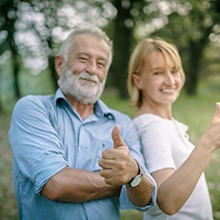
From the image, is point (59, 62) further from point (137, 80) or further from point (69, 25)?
point (69, 25)

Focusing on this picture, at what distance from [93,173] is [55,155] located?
24 centimetres

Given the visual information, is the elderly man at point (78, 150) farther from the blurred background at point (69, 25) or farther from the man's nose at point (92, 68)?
the blurred background at point (69, 25)

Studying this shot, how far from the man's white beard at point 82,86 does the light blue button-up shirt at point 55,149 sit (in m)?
0.13

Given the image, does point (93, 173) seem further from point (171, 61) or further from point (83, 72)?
point (171, 61)

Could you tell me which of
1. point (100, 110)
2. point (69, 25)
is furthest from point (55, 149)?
point (69, 25)

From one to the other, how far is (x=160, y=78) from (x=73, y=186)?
1.04 meters

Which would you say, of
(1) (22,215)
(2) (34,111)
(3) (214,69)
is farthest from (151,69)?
(3) (214,69)

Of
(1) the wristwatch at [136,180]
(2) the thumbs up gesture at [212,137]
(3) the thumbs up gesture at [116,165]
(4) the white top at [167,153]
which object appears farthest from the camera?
(4) the white top at [167,153]

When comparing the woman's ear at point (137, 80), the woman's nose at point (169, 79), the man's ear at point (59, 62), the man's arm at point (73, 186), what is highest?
the man's ear at point (59, 62)

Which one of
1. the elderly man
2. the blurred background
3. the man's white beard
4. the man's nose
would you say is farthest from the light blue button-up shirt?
the blurred background

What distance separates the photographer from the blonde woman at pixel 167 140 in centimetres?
211

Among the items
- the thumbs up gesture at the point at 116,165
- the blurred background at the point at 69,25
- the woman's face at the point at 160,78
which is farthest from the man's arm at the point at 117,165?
the blurred background at the point at 69,25

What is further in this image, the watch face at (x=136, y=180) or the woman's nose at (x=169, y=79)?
the woman's nose at (x=169, y=79)

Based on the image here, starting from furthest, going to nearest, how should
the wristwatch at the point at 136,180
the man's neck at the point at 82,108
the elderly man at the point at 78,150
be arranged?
1. the man's neck at the point at 82,108
2. the elderly man at the point at 78,150
3. the wristwatch at the point at 136,180
